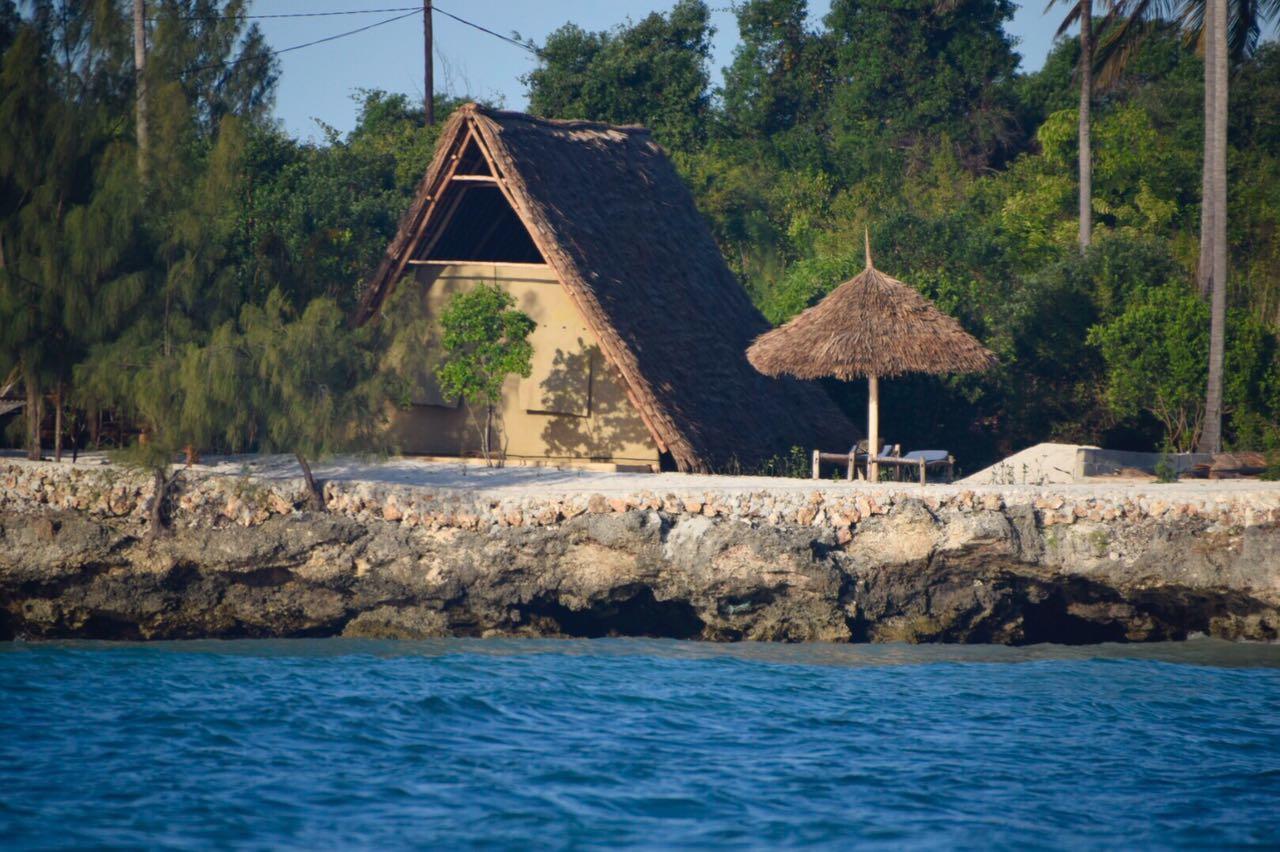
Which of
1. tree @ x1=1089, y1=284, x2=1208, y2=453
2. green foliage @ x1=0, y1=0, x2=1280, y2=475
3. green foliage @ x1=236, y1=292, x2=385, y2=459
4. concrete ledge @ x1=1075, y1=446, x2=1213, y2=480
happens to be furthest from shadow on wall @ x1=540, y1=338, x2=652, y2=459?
tree @ x1=1089, y1=284, x2=1208, y2=453

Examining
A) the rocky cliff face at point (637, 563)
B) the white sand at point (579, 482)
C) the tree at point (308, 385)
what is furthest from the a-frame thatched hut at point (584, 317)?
the rocky cliff face at point (637, 563)

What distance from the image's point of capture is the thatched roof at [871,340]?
17.5 metres

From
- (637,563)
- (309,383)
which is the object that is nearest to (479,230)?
(309,383)

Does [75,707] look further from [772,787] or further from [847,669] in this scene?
[847,669]

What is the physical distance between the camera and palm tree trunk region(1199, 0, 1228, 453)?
20.2 m

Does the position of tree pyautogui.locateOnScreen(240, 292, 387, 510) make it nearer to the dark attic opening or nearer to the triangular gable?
the triangular gable

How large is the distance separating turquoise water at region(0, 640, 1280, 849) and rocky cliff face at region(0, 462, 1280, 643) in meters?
0.43

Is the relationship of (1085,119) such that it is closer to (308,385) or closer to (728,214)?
(728,214)

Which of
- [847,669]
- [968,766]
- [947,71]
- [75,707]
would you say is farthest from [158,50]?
[947,71]

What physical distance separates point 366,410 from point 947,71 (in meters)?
26.3

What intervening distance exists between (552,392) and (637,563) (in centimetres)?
524

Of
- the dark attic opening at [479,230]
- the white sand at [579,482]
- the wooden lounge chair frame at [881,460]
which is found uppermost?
the dark attic opening at [479,230]

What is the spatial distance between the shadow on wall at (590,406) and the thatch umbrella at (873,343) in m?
1.96

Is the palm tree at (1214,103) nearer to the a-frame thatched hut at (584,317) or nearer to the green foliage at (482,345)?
the a-frame thatched hut at (584,317)
